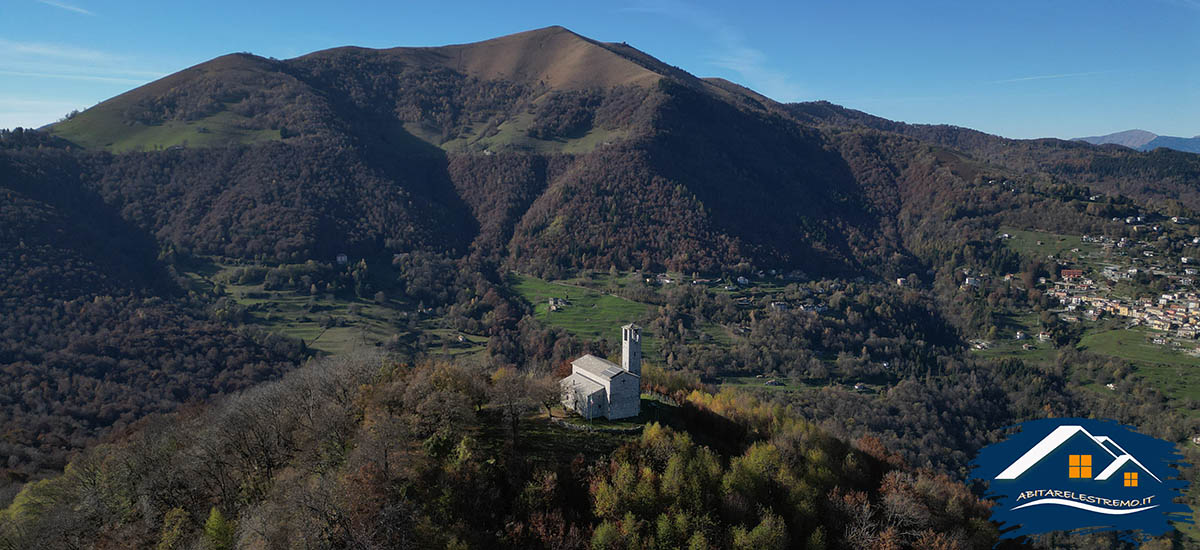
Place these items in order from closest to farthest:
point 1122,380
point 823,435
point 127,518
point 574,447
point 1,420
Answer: point 127,518 < point 574,447 < point 823,435 < point 1,420 < point 1122,380

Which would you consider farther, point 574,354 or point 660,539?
point 574,354

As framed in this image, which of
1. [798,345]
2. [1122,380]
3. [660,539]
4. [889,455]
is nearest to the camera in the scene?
[660,539]

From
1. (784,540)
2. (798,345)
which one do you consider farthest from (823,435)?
(798,345)

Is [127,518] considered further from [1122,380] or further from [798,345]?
[1122,380]

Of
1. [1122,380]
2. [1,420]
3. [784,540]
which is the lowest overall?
[1122,380]

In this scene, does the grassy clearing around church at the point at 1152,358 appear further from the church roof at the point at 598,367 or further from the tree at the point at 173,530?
the tree at the point at 173,530

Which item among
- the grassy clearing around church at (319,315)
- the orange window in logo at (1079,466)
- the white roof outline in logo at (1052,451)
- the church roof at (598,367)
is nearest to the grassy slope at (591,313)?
the grassy clearing around church at (319,315)
